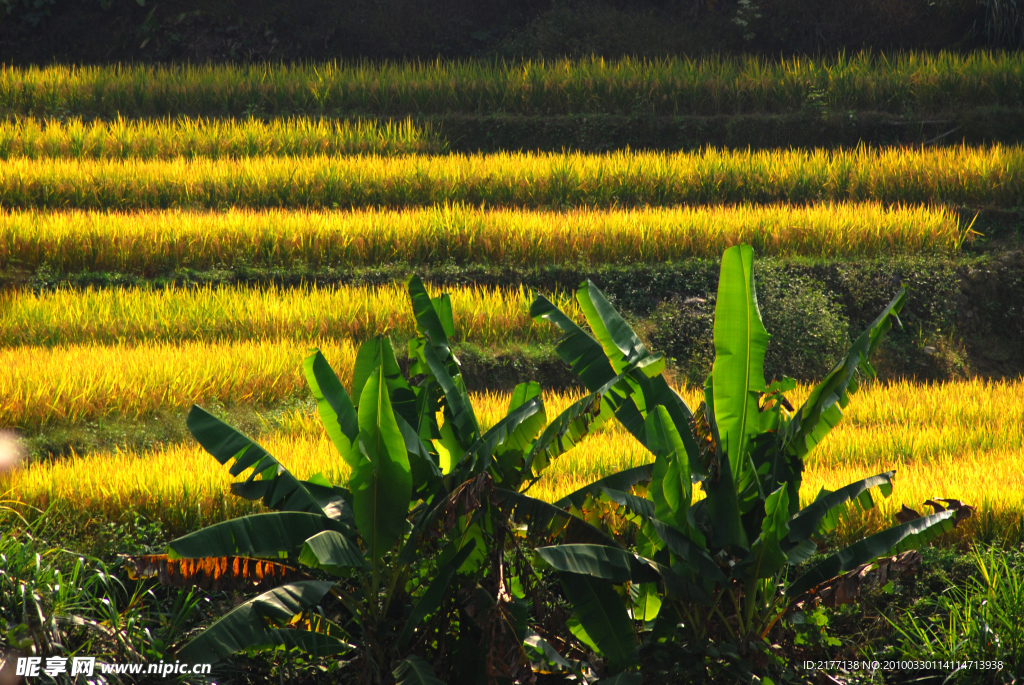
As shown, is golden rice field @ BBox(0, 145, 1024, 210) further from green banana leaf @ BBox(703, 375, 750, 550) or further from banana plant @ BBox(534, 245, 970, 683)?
green banana leaf @ BBox(703, 375, 750, 550)

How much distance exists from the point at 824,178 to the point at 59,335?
6.64 meters

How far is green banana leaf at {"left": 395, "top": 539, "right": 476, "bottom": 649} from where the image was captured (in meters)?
2.36

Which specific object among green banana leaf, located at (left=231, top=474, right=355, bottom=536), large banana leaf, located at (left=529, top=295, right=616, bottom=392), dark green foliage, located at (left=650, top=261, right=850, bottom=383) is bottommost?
dark green foliage, located at (left=650, top=261, right=850, bottom=383)

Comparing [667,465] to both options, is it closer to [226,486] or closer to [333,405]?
[333,405]

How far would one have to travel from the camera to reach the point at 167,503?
3.18m

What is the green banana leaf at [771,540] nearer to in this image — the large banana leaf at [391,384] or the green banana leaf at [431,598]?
the green banana leaf at [431,598]

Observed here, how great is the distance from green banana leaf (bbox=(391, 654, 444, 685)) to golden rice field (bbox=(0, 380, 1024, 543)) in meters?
1.10

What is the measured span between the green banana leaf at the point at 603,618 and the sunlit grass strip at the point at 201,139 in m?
6.97

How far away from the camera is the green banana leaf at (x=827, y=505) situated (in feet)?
7.81

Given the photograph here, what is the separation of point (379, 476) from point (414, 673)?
Answer: 551 mm

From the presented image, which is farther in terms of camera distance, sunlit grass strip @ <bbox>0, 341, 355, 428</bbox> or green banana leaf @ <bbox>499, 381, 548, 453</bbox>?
sunlit grass strip @ <bbox>0, 341, 355, 428</bbox>

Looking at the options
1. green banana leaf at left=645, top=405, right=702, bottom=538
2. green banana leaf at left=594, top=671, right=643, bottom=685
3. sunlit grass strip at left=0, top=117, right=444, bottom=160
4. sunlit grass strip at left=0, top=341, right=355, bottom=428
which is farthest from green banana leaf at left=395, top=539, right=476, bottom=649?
sunlit grass strip at left=0, top=117, right=444, bottom=160

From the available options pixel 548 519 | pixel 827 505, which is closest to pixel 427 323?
pixel 548 519

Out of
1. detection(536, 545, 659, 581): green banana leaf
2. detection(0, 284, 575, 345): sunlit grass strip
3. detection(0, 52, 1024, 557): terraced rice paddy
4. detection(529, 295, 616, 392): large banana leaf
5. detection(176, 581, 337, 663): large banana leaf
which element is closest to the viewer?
detection(176, 581, 337, 663): large banana leaf
